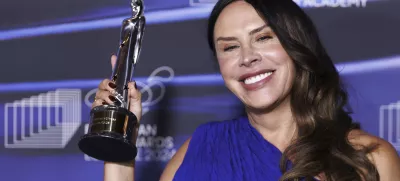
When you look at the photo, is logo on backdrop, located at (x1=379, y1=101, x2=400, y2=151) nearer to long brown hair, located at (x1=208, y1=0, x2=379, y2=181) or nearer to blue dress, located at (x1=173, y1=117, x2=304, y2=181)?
long brown hair, located at (x1=208, y1=0, x2=379, y2=181)

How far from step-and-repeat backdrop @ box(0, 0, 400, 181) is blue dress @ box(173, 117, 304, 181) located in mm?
294

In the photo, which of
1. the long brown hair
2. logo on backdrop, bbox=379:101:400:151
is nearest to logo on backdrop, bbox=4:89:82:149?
the long brown hair

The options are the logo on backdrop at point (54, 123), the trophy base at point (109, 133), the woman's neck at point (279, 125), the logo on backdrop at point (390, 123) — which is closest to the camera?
the trophy base at point (109, 133)

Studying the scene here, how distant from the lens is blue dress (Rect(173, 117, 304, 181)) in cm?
128

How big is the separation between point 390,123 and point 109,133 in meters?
0.81

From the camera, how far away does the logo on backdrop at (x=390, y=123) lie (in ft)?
5.24

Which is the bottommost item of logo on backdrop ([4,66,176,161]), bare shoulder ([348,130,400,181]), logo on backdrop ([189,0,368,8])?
logo on backdrop ([4,66,176,161])

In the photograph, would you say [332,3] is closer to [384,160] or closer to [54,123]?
[384,160]

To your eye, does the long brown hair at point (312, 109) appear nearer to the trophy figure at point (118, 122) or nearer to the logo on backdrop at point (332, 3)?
the trophy figure at point (118, 122)

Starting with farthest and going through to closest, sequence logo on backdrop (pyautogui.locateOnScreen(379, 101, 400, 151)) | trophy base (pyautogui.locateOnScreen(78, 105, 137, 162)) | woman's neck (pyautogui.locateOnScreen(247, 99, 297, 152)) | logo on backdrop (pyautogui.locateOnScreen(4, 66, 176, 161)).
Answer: logo on backdrop (pyautogui.locateOnScreen(4, 66, 176, 161))
logo on backdrop (pyautogui.locateOnScreen(379, 101, 400, 151))
woman's neck (pyautogui.locateOnScreen(247, 99, 297, 152))
trophy base (pyautogui.locateOnScreen(78, 105, 137, 162))

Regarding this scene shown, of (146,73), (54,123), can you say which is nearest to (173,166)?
(146,73)

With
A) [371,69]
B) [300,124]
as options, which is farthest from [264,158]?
[371,69]

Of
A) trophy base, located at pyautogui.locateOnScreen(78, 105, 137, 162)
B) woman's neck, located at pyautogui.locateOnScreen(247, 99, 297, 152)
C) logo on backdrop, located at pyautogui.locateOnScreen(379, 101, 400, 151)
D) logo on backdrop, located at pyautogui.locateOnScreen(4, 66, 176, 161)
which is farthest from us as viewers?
logo on backdrop, located at pyautogui.locateOnScreen(4, 66, 176, 161)

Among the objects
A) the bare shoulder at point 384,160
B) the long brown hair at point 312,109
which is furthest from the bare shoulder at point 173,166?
the bare shoulder at point 384,160
